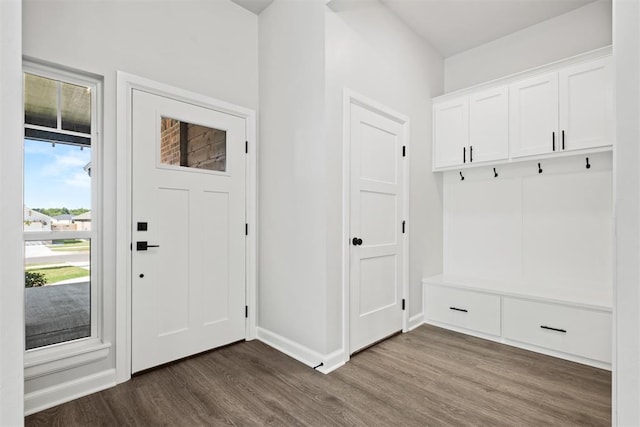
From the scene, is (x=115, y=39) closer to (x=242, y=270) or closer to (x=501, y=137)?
(x=242, y=270)

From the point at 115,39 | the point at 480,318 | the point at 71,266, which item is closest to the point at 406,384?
the point at 480,318

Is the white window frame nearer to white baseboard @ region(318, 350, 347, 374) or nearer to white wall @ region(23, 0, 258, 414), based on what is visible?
white wall @ region(23, 0, 258, 414)

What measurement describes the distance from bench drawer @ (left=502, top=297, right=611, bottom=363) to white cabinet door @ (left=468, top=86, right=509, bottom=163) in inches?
56.1

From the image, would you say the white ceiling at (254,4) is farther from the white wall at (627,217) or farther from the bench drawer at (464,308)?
the bench drawer at (464,308)

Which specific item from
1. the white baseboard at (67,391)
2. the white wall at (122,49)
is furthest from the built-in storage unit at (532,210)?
the white baseboard at (67,391)

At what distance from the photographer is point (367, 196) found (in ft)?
9.39

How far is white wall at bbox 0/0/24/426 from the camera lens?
47 cm

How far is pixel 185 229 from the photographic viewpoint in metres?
2.61

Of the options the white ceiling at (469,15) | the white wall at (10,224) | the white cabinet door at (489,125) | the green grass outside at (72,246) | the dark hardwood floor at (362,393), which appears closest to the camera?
the white wall at (10,224)

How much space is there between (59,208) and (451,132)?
355cm

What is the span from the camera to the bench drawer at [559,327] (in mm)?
2470

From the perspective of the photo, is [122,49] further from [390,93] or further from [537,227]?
[537,227]

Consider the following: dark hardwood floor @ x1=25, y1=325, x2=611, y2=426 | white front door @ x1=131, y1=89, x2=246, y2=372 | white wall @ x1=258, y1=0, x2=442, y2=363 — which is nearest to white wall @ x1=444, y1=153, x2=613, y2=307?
white wall @ x1=258, y1=0, x2=442, y2=363

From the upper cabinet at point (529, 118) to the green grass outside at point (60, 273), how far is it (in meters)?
3.41
